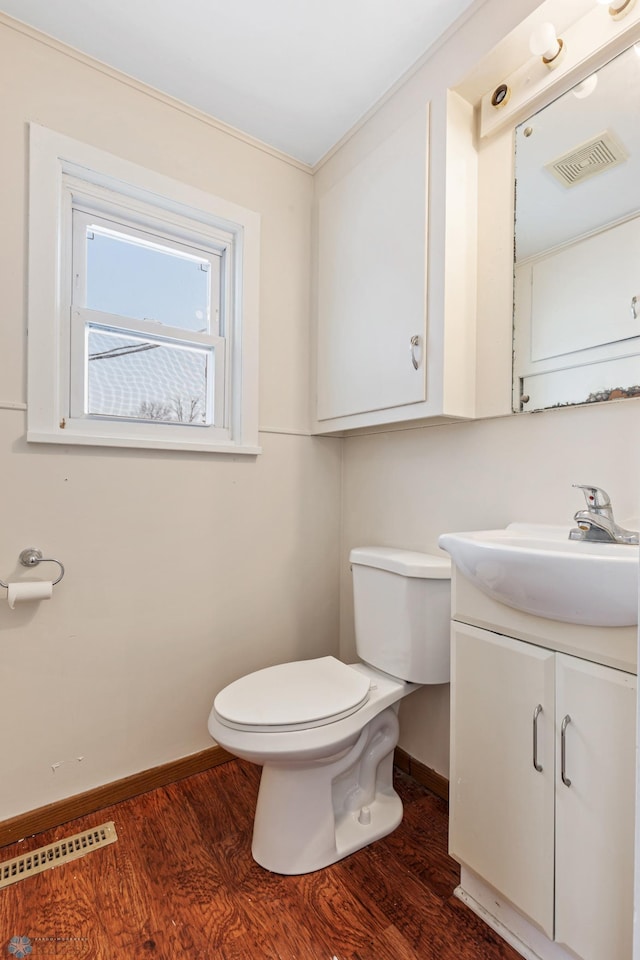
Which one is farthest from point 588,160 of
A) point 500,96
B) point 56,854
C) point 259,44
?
point 56,854

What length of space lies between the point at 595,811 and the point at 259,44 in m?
2.05

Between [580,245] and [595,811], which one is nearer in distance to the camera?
[595,811]

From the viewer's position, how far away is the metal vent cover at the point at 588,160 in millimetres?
1128

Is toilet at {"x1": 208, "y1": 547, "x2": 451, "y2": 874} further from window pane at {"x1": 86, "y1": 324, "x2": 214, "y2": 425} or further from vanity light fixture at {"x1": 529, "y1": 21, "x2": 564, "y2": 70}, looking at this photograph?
vanity light fixture at {"x1": 529, "y1": 21, "x2": 564, "y2": 70}

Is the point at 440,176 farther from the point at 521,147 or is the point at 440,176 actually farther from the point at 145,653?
the point at 145,653

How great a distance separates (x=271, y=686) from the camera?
134cm

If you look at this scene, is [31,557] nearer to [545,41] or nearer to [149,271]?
[149,271]

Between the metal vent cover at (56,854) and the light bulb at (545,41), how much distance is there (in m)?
2.38

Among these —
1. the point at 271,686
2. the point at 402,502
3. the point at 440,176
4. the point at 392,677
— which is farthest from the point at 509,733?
the point at 440,176

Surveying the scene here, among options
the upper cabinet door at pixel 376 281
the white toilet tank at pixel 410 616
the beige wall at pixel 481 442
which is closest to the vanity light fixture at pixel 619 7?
the beige wall at pixel 481 442

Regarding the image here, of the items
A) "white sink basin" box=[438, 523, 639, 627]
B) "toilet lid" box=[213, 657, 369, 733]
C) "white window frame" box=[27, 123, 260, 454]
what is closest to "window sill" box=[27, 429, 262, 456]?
"white window frame" box=[27, 123, 260, 454]

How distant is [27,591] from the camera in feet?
4.17

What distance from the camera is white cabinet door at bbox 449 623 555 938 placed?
930 millimetres

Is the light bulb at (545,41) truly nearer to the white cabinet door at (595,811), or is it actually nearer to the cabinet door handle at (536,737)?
the white cabinet door at (595,811)
